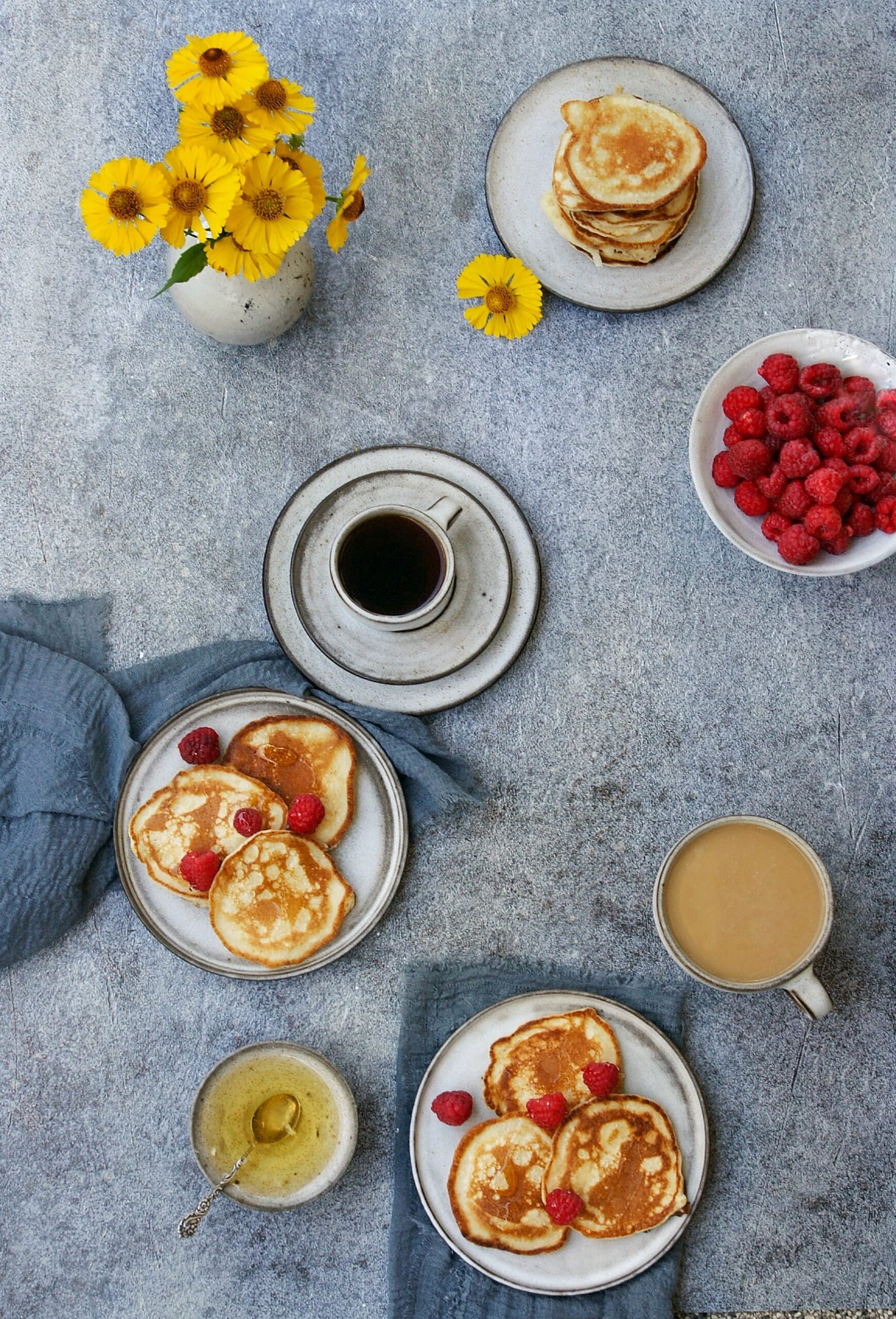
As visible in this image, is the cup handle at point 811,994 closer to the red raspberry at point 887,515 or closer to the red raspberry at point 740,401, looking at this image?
the red raspberry at point 887,515

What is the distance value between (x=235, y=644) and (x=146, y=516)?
0.74 feet

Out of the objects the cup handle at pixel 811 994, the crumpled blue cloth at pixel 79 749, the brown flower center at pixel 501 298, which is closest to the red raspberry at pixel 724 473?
the brown flower center at pixel 501 298

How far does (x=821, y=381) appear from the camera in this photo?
1.32 metres

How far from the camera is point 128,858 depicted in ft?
4.42

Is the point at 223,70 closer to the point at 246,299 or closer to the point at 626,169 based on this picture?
the point at 246,299

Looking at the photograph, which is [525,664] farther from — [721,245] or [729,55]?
[729,55]

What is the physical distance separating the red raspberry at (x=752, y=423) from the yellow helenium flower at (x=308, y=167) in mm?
563

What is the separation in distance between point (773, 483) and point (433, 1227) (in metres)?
1.02

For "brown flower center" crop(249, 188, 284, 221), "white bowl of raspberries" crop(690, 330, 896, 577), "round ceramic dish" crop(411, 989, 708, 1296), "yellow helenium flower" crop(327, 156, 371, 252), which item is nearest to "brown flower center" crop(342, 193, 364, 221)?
"yellow helenium flower" crop(327, 156, 371, 252)

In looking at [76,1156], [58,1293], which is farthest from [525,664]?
[58,1293]

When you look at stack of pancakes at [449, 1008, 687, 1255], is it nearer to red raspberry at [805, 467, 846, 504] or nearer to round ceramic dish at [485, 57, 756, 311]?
red raspberry at [805, 467, 846, 504]

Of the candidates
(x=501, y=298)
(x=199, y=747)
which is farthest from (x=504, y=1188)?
(x=501, y=298)

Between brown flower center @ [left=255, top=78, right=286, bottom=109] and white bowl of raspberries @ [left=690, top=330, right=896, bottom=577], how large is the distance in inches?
23.7

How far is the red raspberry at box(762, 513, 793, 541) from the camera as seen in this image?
1.32 metres
